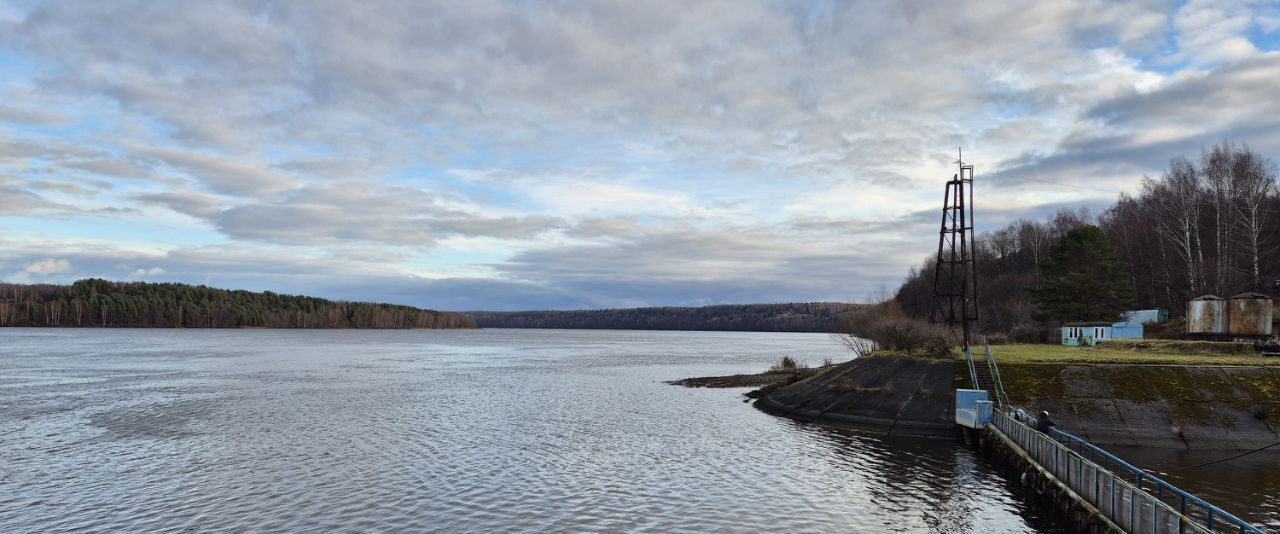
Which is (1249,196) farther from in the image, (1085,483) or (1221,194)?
(1085,483)

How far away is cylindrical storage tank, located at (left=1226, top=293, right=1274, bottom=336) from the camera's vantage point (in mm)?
52406

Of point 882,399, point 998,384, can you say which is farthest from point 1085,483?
point 882,399

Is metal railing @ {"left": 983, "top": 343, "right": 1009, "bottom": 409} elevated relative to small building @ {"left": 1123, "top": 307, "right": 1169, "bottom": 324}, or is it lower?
lower

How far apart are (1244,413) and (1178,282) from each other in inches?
2038

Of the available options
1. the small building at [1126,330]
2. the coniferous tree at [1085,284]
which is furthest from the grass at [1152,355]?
the coniferous tree at [1085,284]

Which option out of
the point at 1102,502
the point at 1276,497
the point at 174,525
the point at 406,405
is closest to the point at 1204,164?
the point at 1276,497

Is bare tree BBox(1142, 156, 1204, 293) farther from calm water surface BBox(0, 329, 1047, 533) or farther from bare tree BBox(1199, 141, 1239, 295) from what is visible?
calm water surface BBox(0, 329, 1047, 533)

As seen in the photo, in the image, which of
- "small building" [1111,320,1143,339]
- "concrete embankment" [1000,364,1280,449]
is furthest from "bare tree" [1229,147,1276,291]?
"concrete embankment" [1000,364,1280,449]

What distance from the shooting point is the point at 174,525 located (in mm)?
21469

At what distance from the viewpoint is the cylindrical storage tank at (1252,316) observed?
5241cm

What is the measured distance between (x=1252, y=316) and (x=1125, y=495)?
4699cm

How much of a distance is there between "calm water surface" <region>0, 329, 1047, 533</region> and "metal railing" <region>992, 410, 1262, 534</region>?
206cm

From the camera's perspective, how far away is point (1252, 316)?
52719 mm

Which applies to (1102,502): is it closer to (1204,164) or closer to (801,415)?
(801,415)
